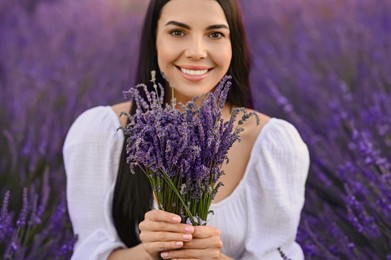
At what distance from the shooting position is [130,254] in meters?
1.98

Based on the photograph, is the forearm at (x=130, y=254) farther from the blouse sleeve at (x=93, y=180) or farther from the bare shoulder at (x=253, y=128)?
the bare shoulder at (x=253, y=128)

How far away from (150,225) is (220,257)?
0.27 m

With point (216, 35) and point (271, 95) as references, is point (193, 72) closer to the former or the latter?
point (216, 35)

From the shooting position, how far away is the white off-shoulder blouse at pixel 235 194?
208 centimetres

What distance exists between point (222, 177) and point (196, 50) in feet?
1.30

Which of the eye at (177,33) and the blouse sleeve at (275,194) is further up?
the eye at (177,33)

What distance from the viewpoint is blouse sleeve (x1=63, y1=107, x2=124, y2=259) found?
2.08 metres

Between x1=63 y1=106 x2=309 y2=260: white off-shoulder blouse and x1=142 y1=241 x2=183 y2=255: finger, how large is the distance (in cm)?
37

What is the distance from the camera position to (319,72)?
3447mm

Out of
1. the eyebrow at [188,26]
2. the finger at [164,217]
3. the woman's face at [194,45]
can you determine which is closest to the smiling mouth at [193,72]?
the woman's face at [194,45]

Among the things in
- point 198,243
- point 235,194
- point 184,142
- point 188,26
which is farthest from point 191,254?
point 188,26

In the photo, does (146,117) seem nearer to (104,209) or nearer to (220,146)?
(220,146)

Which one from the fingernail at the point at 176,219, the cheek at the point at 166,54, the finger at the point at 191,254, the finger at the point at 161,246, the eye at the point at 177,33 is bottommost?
the finger at the point at 191,254

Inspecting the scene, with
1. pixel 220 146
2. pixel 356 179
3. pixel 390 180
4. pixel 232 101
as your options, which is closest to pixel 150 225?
pixel 220 146
